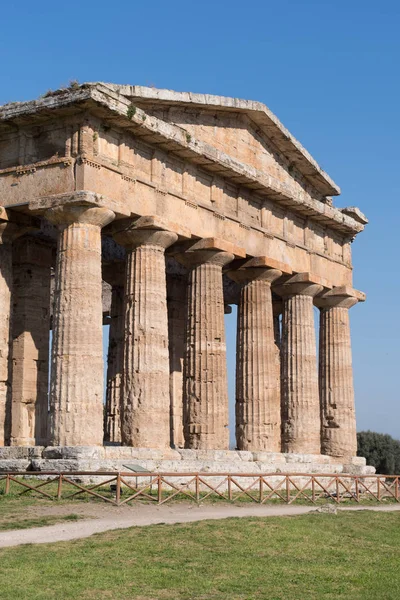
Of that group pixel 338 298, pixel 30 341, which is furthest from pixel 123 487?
pixel 338 298

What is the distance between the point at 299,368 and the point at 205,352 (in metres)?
7.14

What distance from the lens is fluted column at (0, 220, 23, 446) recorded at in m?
30.1

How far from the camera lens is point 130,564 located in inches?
650

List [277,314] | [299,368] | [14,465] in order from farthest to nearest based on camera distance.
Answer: [277,314] < [299,368] < [14,465]

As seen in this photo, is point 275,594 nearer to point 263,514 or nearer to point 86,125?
point 263,514

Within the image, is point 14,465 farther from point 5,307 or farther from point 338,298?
point 338,298

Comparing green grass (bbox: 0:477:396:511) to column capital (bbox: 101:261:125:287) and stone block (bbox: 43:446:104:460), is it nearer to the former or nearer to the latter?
stone block (bbox: 43:446:104:460)

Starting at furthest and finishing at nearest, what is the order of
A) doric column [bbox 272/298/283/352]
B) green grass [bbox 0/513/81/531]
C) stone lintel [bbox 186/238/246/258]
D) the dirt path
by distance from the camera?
doric column [bbox 272/298/283/352] → stone lintel [bbox 186/238/246/258] → green grass [bbox 0/513/81/531] → the dirt path

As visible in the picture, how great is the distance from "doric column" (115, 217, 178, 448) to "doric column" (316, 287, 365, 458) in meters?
13.3

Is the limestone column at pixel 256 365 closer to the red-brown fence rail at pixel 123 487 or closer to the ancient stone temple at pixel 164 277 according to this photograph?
the ancient stone temple at pixel 164 277

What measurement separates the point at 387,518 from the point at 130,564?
436 inches

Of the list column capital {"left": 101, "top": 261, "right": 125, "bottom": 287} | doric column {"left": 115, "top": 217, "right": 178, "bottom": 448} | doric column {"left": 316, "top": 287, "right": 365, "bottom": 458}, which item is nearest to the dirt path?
doric column {"left": 115, "top": 217, "right": 178, "bottom": 448}

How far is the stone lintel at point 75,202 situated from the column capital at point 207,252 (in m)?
4.76

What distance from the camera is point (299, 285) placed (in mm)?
40125
